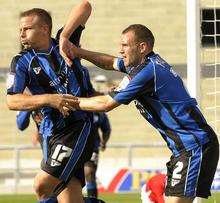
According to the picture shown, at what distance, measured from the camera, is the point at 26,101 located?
26.5ft

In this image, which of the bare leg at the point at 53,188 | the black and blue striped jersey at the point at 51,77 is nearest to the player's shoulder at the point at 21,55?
the black and blue striped jersey at the point at 51,77

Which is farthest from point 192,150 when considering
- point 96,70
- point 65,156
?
→ point 96,70

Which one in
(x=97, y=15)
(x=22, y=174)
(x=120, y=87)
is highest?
(x=97, y=15)

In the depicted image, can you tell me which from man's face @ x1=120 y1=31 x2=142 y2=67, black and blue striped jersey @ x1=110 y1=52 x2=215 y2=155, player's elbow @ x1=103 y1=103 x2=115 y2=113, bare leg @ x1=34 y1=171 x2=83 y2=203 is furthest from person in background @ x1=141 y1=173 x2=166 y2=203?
man's face @ x1=120 y1=31 x2=142 y2=67

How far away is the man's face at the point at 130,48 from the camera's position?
301 inches

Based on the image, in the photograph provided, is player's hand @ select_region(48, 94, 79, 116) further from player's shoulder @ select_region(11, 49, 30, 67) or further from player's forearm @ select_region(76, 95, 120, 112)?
player's shoulder @ select_region(11, 49, 30, 67)

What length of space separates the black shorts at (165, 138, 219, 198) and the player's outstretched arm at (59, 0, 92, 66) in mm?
1306

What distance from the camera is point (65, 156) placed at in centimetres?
852

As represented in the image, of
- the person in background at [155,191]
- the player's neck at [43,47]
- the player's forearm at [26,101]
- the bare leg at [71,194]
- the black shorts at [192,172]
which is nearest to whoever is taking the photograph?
the black shorts at [192,172]

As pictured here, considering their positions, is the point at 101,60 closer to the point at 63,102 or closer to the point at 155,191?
the point at 63,102

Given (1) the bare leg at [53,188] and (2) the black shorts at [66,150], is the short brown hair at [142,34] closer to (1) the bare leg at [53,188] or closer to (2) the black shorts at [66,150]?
(2) the black shorts at [66,150]

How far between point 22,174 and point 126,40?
1618 centimetres

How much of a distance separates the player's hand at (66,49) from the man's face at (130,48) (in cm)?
77

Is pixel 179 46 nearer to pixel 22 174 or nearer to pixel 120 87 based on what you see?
pixel 22 174
